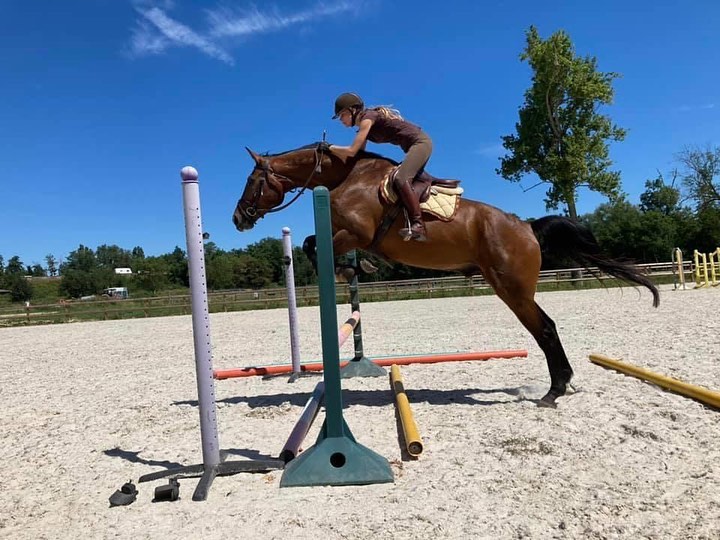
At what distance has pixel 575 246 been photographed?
14.0 ft

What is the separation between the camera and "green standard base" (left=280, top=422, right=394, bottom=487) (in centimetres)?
248

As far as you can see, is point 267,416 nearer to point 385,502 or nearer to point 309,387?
point 309,387

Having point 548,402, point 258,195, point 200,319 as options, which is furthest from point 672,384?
point 258,195

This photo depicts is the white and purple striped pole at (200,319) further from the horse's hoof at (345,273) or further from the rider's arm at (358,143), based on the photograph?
the rider's arm at (358,143)

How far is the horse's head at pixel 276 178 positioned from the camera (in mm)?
4094

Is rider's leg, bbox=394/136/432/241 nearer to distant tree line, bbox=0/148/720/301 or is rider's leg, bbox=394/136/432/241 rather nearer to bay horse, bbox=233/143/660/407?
bay horse, bbox=233/143/660/407

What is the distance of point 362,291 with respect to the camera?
26.4 m

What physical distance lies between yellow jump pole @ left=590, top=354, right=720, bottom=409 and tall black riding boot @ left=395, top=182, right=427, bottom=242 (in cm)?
226

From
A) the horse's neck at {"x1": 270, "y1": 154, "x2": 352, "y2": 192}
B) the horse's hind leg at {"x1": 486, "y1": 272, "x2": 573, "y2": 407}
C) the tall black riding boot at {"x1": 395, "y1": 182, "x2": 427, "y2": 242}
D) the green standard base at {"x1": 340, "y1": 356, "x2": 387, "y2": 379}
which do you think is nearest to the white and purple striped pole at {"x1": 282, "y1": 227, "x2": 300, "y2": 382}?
the green standard base at {"x1": 340, "y1": 356, "x2": 387, "y2": 379}

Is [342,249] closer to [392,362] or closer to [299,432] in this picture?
[299,432]

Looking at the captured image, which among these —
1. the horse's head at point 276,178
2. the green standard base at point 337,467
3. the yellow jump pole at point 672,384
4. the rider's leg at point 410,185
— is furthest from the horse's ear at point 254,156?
the yellow jump pole at point 672,384

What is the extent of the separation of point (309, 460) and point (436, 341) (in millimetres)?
5906

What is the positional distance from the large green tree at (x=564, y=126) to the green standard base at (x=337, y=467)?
903 inches

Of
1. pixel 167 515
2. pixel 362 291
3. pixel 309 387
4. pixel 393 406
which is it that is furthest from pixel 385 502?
pixel 362 291
